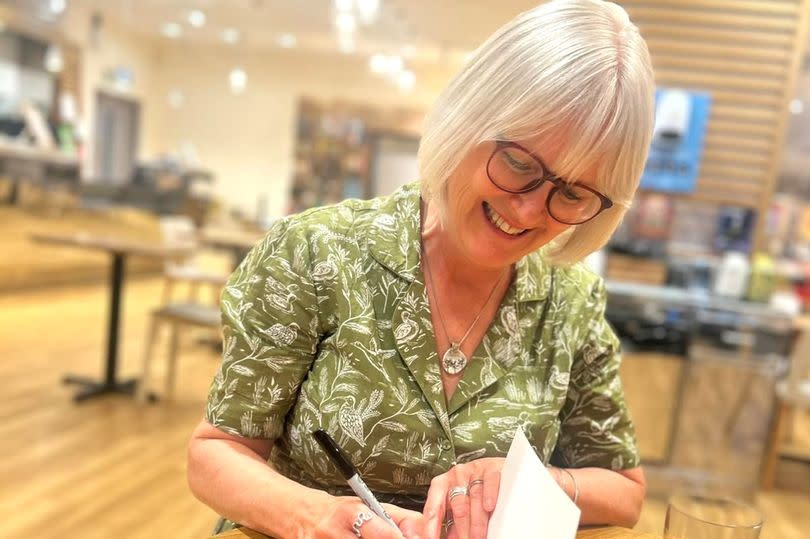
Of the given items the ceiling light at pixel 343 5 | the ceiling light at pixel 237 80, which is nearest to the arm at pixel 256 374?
the ceiling light at pixel 343 5

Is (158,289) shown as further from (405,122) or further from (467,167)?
(467,167)

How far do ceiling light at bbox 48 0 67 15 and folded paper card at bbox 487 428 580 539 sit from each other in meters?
11.0

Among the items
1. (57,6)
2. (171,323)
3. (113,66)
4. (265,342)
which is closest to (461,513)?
(265,342)

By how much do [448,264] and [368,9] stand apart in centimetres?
682

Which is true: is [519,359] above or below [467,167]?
below

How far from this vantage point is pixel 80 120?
11562mm

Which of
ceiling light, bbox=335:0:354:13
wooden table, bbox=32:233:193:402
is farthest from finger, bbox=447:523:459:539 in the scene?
ceiling light, bbox=335:0:354:13

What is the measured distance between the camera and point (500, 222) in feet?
3.20

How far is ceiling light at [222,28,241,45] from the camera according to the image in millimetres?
11627

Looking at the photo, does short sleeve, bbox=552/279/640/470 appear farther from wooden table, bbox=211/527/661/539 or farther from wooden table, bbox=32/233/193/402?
wooden table, bbox=32/233/193/402

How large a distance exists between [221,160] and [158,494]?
1149cm

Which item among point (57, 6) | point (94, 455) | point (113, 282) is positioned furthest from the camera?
point (57, 6)

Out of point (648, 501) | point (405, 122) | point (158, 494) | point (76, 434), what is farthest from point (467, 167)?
point (405, 122)

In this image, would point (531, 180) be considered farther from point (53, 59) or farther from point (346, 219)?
point (53, 59)
